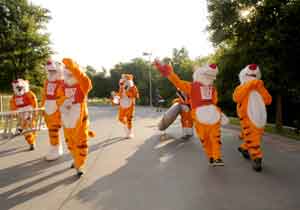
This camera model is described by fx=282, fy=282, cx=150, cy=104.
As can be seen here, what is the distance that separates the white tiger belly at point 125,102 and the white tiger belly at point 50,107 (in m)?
3.20

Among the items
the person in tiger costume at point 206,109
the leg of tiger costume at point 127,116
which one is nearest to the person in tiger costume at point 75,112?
the person in tiger costume at point 206,109

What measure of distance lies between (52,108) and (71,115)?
1673 millimetres

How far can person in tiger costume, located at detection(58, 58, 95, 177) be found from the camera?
18.0 feet

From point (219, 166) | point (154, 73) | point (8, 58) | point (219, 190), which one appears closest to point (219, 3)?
point (219, 166)

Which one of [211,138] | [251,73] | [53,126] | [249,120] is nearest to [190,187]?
[211,138]

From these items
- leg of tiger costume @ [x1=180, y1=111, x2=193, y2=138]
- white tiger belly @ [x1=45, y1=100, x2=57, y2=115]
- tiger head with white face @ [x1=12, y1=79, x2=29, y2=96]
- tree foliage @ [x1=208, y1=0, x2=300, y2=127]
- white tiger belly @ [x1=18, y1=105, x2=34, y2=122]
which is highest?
tree foliage @ [x1=208, y1=0, x2=300, y2=127]

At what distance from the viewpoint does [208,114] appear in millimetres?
5848

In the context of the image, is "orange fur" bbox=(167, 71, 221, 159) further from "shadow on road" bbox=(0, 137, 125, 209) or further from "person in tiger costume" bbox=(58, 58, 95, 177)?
"shadow on road" bbox=(0, 137, 125, 209)

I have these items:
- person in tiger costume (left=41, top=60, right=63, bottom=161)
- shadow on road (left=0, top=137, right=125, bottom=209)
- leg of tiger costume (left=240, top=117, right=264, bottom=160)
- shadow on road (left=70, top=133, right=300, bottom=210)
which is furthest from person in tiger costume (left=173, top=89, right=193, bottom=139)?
person in tiger costume (left=41, top=60, right=63, bottom=161)

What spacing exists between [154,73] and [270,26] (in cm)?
3217

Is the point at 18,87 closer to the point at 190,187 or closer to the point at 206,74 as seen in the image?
the point at 206,74

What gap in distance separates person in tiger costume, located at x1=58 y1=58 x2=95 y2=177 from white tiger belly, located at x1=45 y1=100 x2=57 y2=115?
1.45 metres

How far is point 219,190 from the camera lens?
4508 mm

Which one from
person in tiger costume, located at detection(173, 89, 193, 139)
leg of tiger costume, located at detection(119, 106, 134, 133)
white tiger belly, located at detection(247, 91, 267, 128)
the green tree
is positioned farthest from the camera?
the green tree
